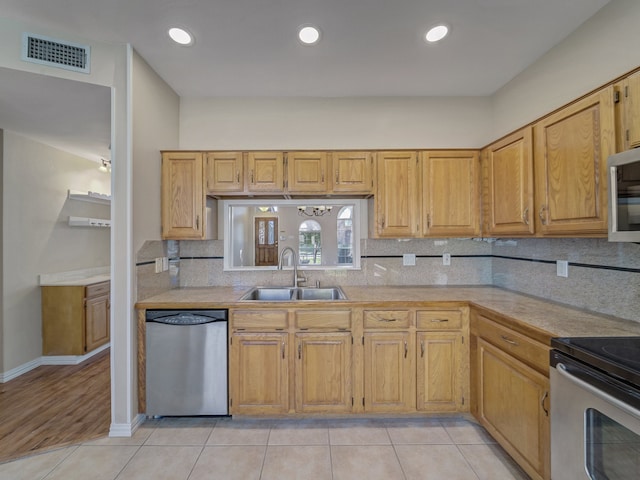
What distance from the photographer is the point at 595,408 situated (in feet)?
3.93

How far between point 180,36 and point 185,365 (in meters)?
2.31

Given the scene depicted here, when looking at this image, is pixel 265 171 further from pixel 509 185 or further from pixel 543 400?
pixel 543 400

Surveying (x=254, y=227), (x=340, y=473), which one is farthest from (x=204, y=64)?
(x=340, y=473)

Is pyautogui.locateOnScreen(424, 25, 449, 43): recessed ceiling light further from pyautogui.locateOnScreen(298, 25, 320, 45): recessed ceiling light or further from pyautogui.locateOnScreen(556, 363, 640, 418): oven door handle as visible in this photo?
pyautogui.locateOnScreen(556, 363, 640, 418): oven door handle

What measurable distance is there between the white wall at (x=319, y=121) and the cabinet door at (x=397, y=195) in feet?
1.28

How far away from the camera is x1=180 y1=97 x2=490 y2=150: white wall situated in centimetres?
289

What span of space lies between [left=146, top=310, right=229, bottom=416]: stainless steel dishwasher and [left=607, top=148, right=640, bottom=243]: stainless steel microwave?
237 centimetres

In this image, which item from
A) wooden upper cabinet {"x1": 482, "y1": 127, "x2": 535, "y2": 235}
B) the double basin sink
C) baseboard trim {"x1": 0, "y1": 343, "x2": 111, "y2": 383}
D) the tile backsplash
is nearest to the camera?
wooden upper cabinet {"x1": 482, "y1": 127, "x2": 535, "y2": 235}

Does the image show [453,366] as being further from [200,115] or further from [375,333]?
[200,115]

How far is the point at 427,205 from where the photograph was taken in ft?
8.45

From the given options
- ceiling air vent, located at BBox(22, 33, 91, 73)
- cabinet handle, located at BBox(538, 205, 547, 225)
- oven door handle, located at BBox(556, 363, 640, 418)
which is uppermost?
ceiling air vent, located at BBox(22, 33, 91, 73)

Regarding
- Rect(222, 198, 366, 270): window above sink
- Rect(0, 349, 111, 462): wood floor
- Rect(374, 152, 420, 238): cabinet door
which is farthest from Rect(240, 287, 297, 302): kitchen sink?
Rect(0, 349, 111, 462): wood floor

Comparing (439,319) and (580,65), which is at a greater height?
(580,65)

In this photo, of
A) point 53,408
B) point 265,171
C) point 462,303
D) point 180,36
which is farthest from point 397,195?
point 53,408
